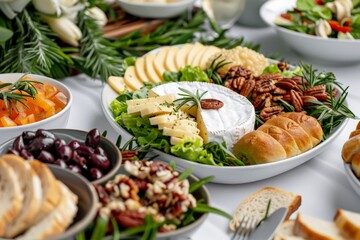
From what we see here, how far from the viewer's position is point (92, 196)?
1.00 m

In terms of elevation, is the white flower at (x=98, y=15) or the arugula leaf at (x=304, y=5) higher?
the arugula leaf at (x=304, y=5)

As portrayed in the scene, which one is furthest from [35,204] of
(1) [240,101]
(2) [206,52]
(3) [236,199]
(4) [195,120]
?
(2) [206,52]

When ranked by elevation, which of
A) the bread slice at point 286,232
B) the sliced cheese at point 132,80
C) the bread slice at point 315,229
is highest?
the bread slice at point 315,229

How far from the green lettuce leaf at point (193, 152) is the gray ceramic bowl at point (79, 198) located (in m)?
0.39

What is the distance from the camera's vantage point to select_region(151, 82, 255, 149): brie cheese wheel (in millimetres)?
1474

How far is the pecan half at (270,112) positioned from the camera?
5.38 feet

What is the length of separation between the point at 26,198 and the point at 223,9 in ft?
5.80

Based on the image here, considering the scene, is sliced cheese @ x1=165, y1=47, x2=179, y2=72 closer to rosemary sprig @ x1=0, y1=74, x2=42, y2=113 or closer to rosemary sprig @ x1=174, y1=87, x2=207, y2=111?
rosemary sprig @ x1=174, y1=87, x2=207, y2=111

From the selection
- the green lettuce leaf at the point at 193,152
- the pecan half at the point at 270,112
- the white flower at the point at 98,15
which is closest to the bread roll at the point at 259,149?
the green lettuce leaf at the point at 193,152

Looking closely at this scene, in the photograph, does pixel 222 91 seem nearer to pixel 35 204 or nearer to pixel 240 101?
pixel 240 101

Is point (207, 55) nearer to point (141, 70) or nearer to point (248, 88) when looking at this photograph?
point (141, 70)

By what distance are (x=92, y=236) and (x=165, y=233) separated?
0.14m

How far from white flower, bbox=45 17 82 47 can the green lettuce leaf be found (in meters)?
0.92

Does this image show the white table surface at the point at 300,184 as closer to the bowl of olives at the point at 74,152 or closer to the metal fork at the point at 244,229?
the metal fork at the point at 244,229
